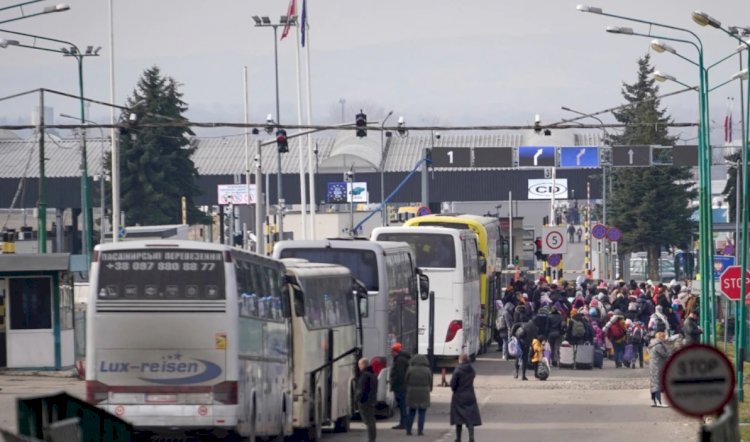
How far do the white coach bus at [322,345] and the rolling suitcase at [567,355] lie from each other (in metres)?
13.6

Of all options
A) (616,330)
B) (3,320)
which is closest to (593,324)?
(616,330)

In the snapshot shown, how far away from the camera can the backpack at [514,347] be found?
38294mm

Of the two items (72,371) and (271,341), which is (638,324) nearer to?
(72,371)

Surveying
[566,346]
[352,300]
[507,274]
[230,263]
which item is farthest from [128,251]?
[507,274]

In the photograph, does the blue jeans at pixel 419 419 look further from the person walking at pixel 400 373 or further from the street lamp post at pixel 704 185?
the street lamp post at pixel 704 185

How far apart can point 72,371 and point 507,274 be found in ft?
124

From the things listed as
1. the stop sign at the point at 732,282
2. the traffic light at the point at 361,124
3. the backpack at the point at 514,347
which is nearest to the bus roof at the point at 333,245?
the backpack at the point at 514,347

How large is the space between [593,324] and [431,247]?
606 cm

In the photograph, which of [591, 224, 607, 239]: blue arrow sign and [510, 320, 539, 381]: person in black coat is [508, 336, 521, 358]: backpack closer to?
[510, 320, 539, 381]: person in black coat

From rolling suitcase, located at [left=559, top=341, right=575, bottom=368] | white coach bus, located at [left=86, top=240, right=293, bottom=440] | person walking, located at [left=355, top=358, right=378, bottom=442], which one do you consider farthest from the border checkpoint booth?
white coach bus, located at [left=86, top=240, right=293, bottom=440]

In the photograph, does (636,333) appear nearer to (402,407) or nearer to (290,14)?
(402,407)

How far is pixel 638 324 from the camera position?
4272 cm

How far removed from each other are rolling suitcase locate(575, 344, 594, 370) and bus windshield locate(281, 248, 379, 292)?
11.4m

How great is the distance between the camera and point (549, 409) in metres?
31.1
